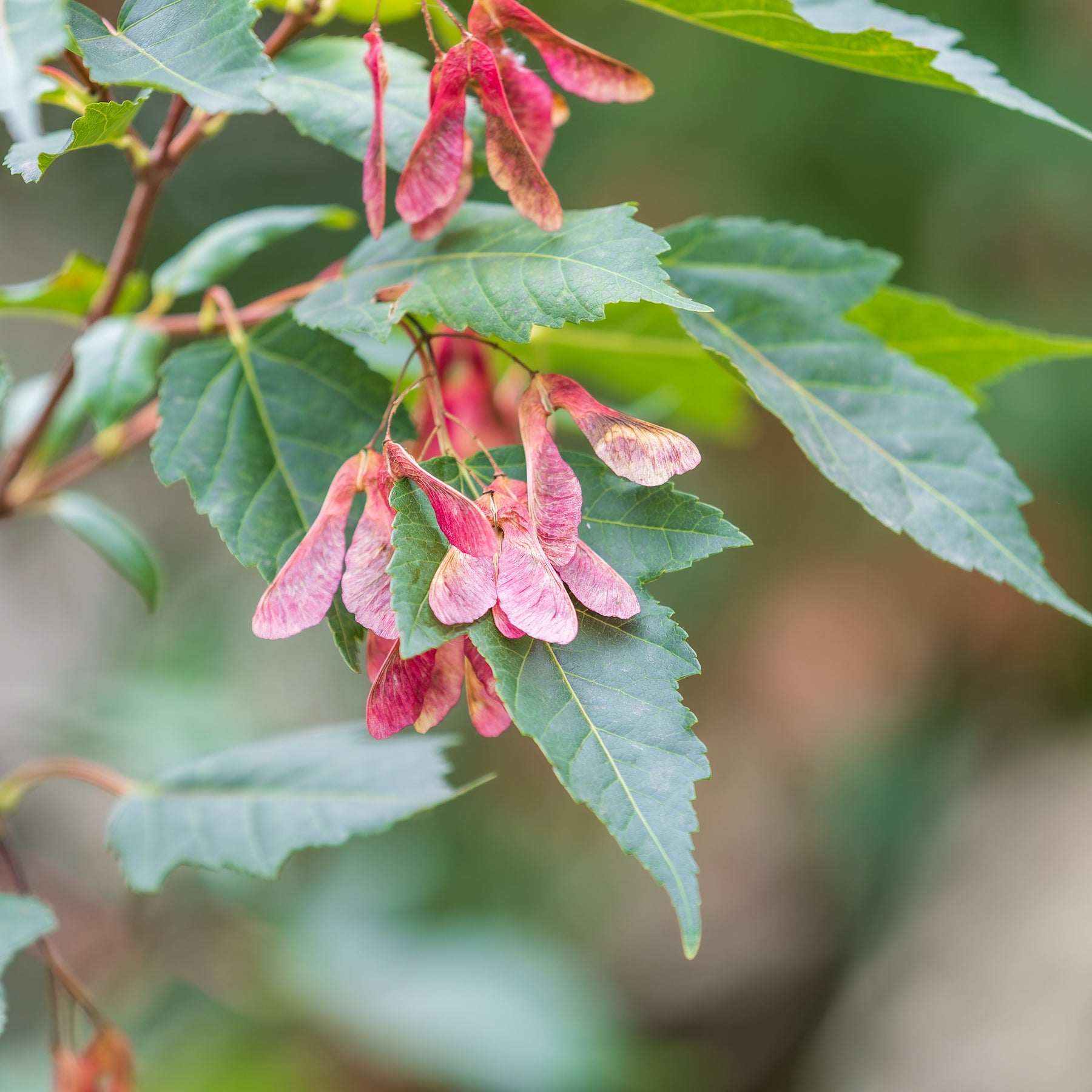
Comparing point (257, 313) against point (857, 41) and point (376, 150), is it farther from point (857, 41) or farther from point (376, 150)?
point (857, 41)

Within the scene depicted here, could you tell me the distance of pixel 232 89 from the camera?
44 cm

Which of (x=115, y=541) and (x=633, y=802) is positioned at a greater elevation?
(x=633, y=802)

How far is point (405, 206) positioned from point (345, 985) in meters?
1.68

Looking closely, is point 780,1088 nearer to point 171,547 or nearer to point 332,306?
point 171,547

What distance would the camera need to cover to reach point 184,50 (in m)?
0.46

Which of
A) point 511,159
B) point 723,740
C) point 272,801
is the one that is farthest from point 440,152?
point 723,740

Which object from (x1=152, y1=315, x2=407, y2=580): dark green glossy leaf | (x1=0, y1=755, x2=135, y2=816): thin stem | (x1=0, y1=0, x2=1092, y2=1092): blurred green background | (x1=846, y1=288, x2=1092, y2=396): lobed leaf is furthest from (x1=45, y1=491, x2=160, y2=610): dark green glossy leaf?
(x1=0, y1=0, x2=1092, y2=1092): blurred green background

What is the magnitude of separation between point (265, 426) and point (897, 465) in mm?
387

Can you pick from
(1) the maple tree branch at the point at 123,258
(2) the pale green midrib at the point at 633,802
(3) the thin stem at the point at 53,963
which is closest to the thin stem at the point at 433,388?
(2) the pale green midrib at the point at 633,802

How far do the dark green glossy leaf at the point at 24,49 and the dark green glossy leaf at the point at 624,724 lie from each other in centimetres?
25

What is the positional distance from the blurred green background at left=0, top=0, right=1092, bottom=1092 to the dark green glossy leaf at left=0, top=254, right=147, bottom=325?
1.09 meters

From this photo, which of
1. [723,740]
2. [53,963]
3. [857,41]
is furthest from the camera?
[723,740]

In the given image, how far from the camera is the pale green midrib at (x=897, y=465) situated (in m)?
0.59

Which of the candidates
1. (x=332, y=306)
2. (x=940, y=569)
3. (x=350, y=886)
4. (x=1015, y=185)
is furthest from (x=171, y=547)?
(x=332, y=306)
